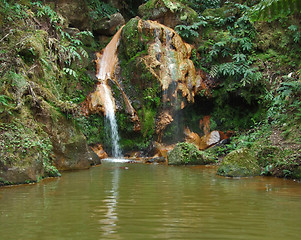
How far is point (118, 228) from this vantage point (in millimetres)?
2820

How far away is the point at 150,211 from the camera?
11.5 ft

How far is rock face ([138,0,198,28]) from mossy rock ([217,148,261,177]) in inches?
427

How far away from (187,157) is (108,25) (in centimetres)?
1050

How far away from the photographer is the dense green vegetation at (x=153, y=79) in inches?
273

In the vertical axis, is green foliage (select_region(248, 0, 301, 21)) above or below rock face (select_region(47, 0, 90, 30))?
below

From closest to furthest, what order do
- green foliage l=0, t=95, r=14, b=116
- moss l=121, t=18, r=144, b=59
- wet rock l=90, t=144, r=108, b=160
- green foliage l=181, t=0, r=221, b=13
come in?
green foliage l=0, t=95, r=14, b=116 < wet rock l=90, t=144, r=108, b=160 < moss l=121, t=18, r=144, b=59 < green foliage l=181, t=0, r=221, b=13

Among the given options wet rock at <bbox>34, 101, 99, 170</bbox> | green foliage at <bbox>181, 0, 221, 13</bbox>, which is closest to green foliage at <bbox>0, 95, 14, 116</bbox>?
wet rock at <bbox>34, 101, 99, 170</bbox>

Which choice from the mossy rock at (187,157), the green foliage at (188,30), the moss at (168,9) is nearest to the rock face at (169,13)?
the moss at (168,9)

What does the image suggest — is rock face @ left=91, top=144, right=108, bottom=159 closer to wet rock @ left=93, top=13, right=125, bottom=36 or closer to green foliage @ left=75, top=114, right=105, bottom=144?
green foliage @ left=75, top=114, right=105, bottom=144

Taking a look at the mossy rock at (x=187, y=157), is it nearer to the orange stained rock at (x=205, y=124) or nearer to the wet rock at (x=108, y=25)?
the orange stained rock at (x=205, y=124)

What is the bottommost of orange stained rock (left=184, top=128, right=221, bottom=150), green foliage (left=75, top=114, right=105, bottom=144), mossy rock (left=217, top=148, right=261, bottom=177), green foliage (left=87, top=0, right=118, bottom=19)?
mossy rock (left=217, top=148, right=261, bottom=177)

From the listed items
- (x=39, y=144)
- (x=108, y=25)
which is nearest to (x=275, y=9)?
(x=39, y=144)

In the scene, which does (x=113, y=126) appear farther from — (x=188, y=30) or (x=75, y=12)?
(x=75, y=12)

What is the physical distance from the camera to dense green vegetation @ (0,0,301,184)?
6945mm
